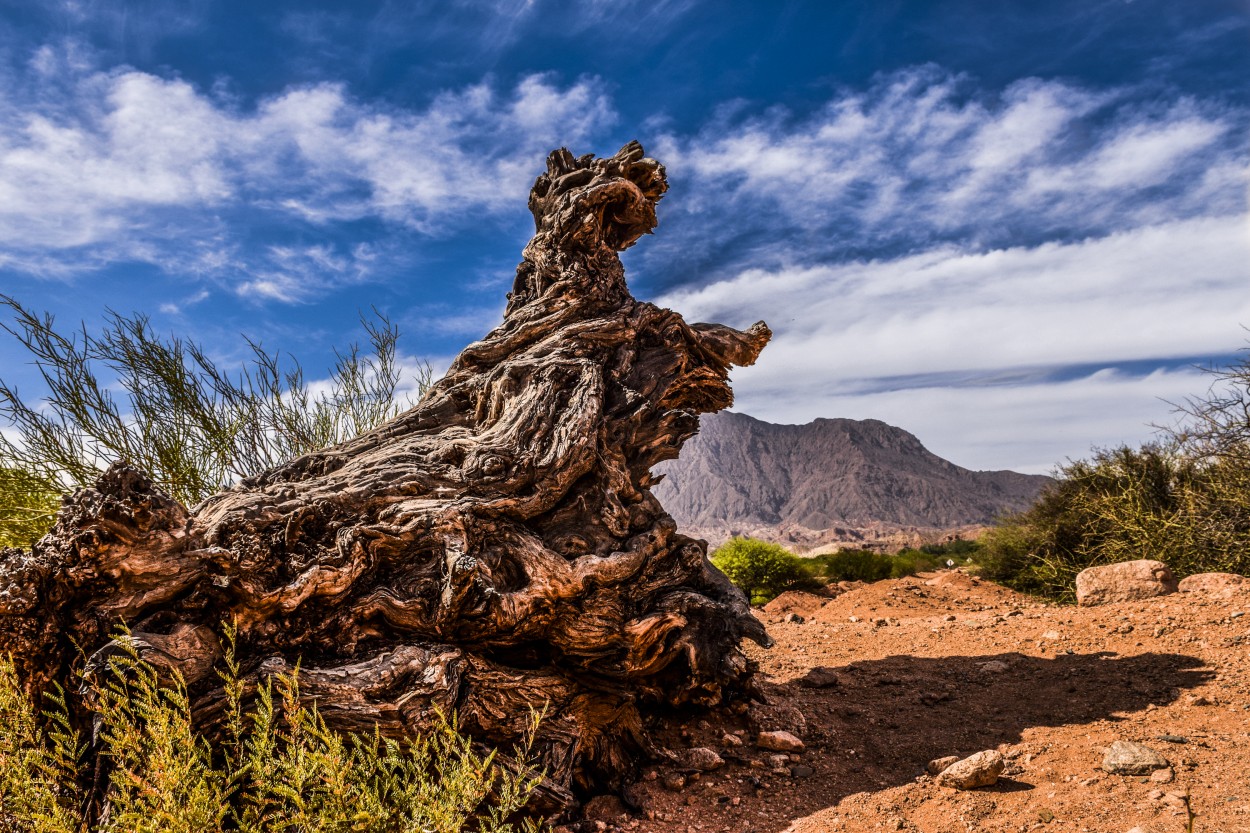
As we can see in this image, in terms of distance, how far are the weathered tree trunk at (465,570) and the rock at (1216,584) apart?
235 inches

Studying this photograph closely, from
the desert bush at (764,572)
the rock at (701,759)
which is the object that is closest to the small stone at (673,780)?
the rock at (701,759)

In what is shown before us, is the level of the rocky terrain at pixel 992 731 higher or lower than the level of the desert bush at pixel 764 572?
lower

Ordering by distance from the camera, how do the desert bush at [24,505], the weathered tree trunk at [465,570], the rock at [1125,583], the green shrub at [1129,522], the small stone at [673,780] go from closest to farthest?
1. the weathered tree trunk at [465,570]
2. the small stone at [673,780]
3. the rock at [1125,583]
4. the desert bush at [24,505]
5. the green shrub at [1129,522]

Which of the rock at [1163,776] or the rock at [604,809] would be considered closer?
the rock at [1163,776]

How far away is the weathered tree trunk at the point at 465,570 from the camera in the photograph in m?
4.47

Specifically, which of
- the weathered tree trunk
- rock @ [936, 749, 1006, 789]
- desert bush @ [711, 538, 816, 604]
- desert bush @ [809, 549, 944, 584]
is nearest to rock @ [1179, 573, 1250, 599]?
rock @ [936, 749, 1006, 789]

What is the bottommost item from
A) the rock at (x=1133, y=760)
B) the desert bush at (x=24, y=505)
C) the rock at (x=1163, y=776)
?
the rock at (x=1163, y=776)

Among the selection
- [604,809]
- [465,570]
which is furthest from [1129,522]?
[465,570]

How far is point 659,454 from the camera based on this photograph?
6.97 metres

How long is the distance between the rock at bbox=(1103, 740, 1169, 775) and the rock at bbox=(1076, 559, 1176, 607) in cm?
496

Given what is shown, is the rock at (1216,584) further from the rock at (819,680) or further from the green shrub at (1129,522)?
the rock at (819,680)

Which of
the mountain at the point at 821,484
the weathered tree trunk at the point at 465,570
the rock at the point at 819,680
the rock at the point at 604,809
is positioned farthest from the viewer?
the mountain at the point at 821,484

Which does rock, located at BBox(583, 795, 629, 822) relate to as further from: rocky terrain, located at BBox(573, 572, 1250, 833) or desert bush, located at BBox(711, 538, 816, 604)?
desert bush, located at BBox(711, 538, 816, 604)

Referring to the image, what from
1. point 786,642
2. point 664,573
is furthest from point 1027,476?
point 664,573
